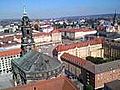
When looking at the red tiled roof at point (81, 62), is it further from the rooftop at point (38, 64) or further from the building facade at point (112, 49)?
the building facade at point (112, 49)

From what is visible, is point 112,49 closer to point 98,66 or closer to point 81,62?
point 81,62

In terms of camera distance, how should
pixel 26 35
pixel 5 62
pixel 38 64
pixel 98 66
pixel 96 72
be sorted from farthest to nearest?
pixel 5 62 < pixel 98 66 < pixel 96 72 < pixel 26 35 < pixel 38 64

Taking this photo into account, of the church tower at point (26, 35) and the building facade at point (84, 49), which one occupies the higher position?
the church tower at point (26, 35)

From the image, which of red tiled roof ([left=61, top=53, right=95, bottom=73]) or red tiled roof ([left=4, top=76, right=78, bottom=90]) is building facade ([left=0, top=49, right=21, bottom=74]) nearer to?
red tiled roof ([left=61, top=53, right=95, bottom=73])

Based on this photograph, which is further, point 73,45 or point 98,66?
point 73,45

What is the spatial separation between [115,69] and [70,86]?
20.6 m

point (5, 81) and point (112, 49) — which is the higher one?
point (112, 49)

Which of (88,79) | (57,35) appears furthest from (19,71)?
(57,35)

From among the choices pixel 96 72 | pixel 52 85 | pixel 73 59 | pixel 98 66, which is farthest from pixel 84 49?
pixel 52 85

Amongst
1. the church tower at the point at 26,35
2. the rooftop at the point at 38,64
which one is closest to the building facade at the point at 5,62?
the church tower at the point at 26,35

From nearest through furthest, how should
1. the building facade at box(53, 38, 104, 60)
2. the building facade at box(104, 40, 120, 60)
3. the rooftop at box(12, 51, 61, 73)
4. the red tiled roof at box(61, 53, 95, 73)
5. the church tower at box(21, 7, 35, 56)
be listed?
the rooftop at box(12, 51, 61, 73) → the church tower at box(21, 7, 35, 56) → the red tiled roof at box(61, 53, 95, 73) → the building facade at box(53, 38, 104, 60) → the building facade at box(104, 40, 120, 60)

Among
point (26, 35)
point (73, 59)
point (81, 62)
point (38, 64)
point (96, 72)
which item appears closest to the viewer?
point (38, 64)

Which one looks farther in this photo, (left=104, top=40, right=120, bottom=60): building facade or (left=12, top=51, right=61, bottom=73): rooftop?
(left=104, top=40, right=120, bottom=60): building facade

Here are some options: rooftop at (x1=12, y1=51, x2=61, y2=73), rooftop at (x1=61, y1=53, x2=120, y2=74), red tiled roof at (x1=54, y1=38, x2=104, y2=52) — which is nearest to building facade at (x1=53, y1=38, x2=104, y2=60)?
red tiled roof at (x1=54, y1=38, x2=104, y2=52)
